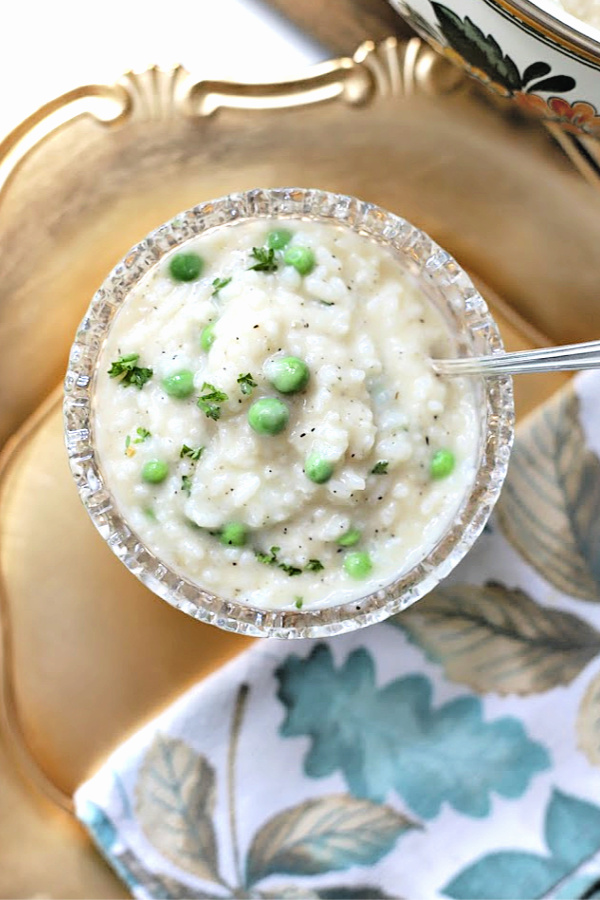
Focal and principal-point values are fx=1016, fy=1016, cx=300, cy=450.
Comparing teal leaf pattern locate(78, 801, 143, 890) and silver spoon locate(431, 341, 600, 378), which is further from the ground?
silver spoon locate(431, 341, 600, 378)

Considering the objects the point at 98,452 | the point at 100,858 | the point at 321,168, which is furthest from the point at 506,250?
the point at 100,858

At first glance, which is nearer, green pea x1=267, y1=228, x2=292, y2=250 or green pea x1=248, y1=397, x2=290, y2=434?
green pea x1=248, y1=397, x2=290, y2=434

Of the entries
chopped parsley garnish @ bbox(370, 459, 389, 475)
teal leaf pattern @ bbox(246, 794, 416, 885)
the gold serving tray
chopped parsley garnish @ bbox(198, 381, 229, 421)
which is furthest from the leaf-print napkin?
chopped parsley garnish @ bbox(198, 381, 229, 421)

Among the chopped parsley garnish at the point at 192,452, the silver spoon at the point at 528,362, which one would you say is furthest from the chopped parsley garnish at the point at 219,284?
the silver spoon at the point at 528,362

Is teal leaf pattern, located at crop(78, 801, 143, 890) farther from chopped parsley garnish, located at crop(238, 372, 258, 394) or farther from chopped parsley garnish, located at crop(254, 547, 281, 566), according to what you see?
chopped parsley garnish, located at crop(238, 372, 258, 394)

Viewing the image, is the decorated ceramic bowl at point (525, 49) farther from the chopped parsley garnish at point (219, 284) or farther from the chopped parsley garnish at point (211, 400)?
the chopped parsley garnish at point (211, 400)

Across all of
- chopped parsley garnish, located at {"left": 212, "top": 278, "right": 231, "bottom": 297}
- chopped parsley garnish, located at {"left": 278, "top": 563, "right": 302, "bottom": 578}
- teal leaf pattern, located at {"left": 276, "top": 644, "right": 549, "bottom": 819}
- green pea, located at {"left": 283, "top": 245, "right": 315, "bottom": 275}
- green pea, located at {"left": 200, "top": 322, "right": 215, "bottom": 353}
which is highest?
chopped parsley garnish, located at {"left": 212, "top": 278, "right": 231, "bottom": 297}

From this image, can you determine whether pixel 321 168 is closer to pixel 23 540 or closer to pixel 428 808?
pixel 23 540
